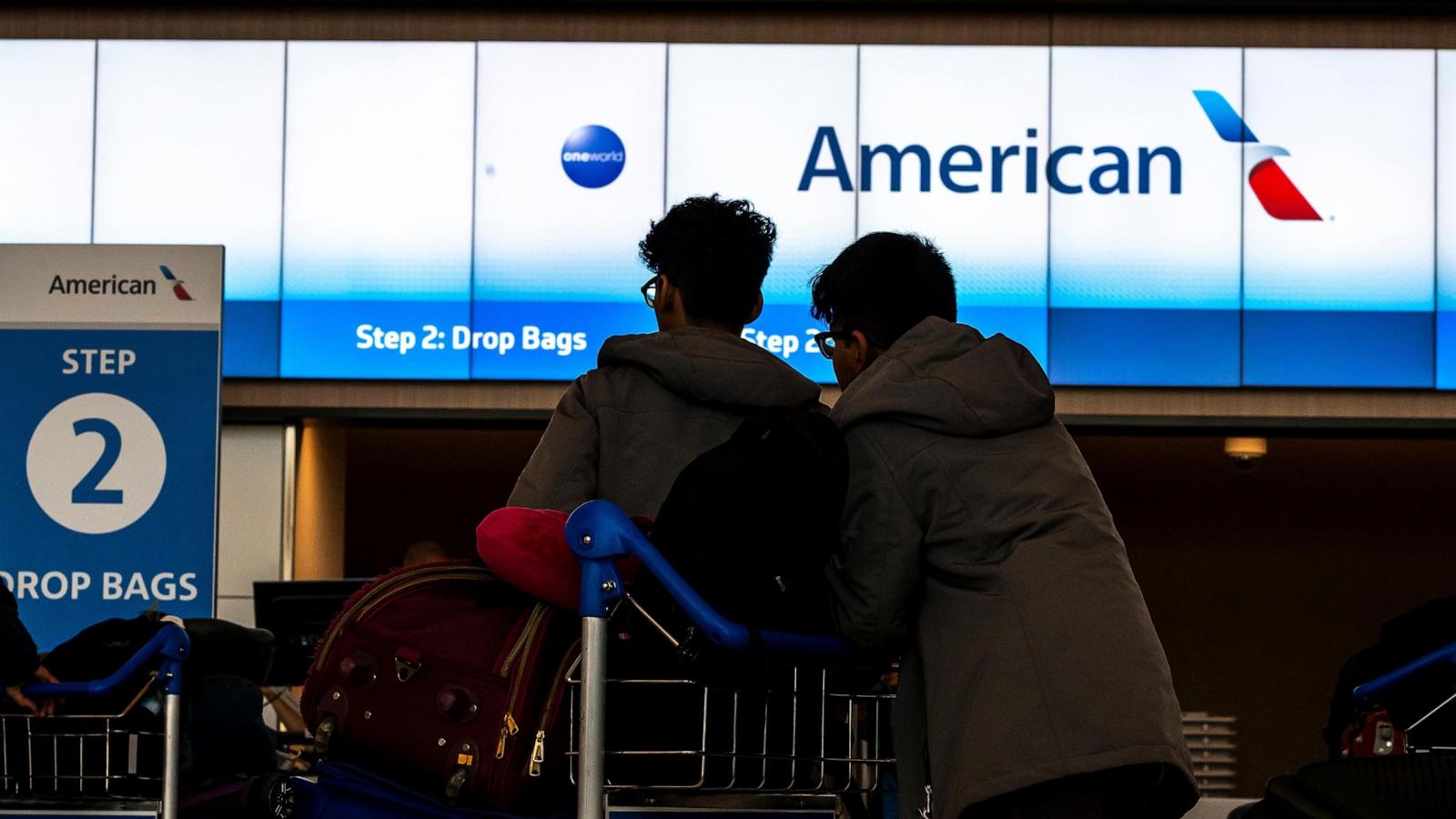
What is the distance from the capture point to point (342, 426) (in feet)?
30.1

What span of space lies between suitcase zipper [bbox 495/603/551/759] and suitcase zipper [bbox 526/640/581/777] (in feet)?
0.10

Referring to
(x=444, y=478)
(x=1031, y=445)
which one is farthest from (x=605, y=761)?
(x=444, y=478)

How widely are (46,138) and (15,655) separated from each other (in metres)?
6.23

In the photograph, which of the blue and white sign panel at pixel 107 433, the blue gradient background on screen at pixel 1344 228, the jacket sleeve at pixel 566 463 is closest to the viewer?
the jacket sleeve at pixel 566 463

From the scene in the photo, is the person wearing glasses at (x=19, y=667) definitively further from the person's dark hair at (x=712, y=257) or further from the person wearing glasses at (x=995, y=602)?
the person wearing glasses at (x=995, y=602)

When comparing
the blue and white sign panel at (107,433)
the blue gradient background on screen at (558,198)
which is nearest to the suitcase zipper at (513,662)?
the blue and white sign panel at (107,433)

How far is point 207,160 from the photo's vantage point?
8.66 metres

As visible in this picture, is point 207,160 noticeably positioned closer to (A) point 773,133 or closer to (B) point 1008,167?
(A) point 773,133

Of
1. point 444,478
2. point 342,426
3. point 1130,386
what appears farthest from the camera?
point 444,478

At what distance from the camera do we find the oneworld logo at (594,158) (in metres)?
8.66

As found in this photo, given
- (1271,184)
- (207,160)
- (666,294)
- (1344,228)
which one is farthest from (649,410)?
(1344,228)

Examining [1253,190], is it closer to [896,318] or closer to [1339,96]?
[1339,96]

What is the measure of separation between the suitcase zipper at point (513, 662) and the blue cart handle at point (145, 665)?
3.85 ft

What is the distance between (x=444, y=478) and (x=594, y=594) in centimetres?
1125
